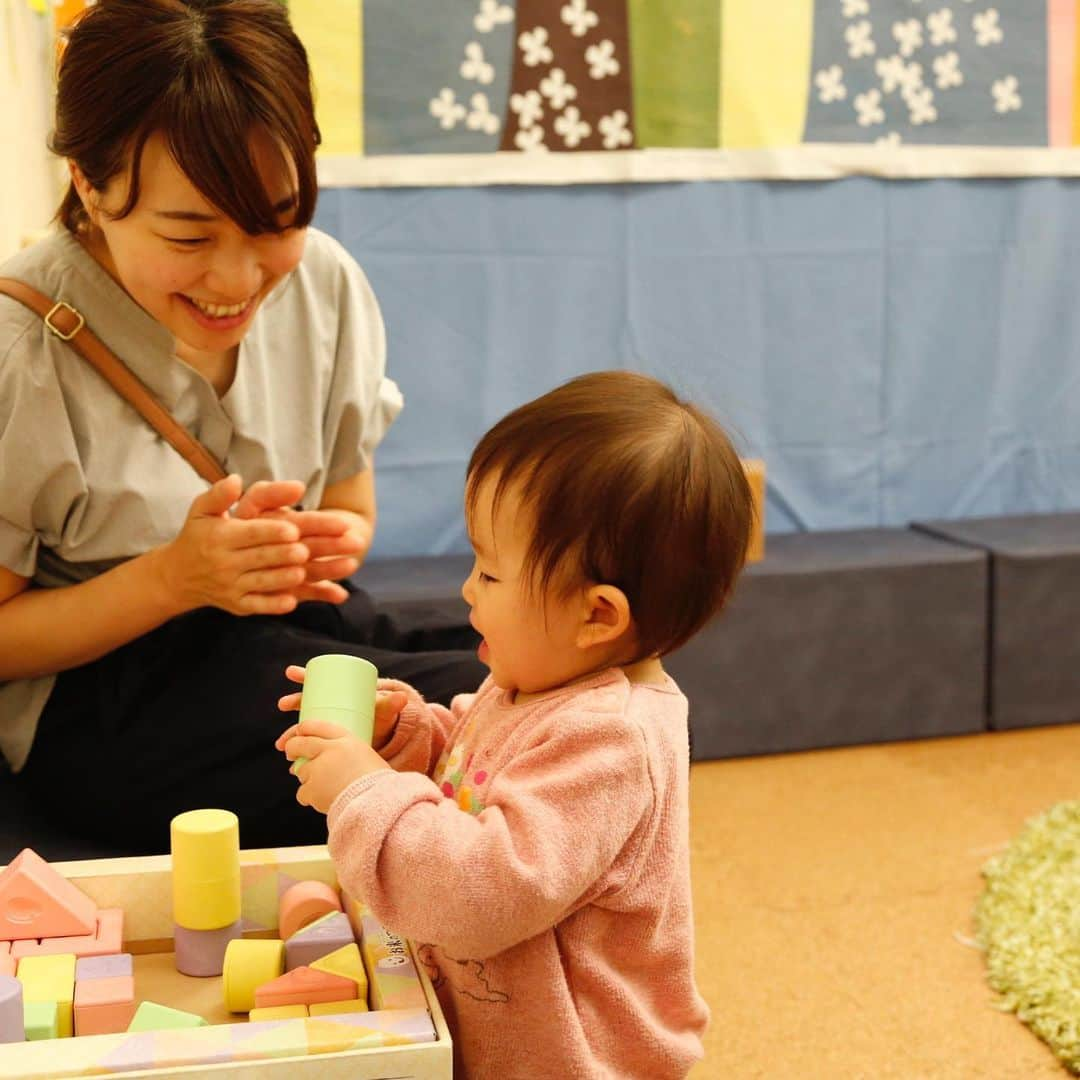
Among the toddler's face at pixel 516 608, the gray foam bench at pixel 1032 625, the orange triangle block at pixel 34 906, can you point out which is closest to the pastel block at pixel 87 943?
the orange triangle block at pixel 34 906

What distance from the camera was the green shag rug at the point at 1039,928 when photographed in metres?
1.63

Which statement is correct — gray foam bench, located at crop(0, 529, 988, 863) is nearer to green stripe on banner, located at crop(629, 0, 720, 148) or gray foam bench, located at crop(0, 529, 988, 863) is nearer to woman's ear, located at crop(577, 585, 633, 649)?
green stripe on banner, located at crop(629, 0, 720, 148)

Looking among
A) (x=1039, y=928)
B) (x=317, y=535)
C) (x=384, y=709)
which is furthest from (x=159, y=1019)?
(x=1039, y=928)

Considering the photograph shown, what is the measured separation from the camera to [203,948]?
105cm

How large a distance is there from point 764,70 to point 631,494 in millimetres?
1815

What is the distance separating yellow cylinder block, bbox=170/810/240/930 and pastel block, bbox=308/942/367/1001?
0.09 m

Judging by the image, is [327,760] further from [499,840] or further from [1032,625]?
[1032,625]

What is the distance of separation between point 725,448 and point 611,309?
5.38 ft

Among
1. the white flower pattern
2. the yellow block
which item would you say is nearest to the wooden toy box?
the yellow block

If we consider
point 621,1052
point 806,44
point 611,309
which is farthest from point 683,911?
point 806,44

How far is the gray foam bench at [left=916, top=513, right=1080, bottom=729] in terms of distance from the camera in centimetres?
258

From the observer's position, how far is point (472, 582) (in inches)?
38.6

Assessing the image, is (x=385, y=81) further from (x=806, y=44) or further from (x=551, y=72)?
(x=806, y=44)

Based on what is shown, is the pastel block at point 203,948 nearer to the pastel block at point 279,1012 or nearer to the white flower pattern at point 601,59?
the pastel block at point 279,1012
